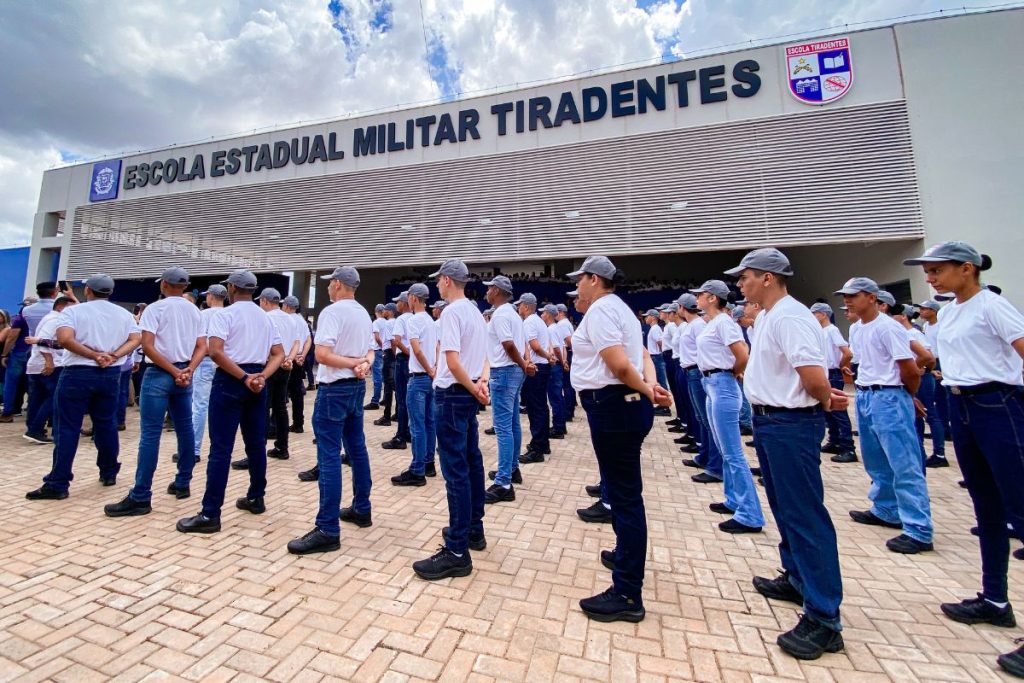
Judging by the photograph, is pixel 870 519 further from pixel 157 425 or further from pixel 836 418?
pixel 157 425

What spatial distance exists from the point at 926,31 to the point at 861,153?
3.28 meters

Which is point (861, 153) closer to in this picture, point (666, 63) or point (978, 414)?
point (666, 63)

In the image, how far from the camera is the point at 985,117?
33.0 ft

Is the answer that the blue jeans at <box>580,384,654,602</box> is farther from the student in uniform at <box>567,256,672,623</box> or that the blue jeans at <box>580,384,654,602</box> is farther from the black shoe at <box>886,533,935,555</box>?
the black shoe at <box>886,533,935,555</box>

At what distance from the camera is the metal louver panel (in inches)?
422

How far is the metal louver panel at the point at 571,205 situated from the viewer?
1071 cm

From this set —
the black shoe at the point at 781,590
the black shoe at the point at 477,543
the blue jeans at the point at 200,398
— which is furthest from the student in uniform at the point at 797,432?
the blue jeans at the point at 200,398

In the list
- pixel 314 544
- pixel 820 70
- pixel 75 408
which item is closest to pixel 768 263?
pixel 314 544

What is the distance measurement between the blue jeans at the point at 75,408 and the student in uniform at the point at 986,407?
18.8 feet

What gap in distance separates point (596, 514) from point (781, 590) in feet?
4.42

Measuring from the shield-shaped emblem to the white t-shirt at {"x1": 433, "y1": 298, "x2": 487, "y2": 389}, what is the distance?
1268cm

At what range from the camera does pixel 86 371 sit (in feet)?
11.9

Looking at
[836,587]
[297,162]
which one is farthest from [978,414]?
[297,162]

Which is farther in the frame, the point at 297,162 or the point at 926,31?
the point at 297,162
